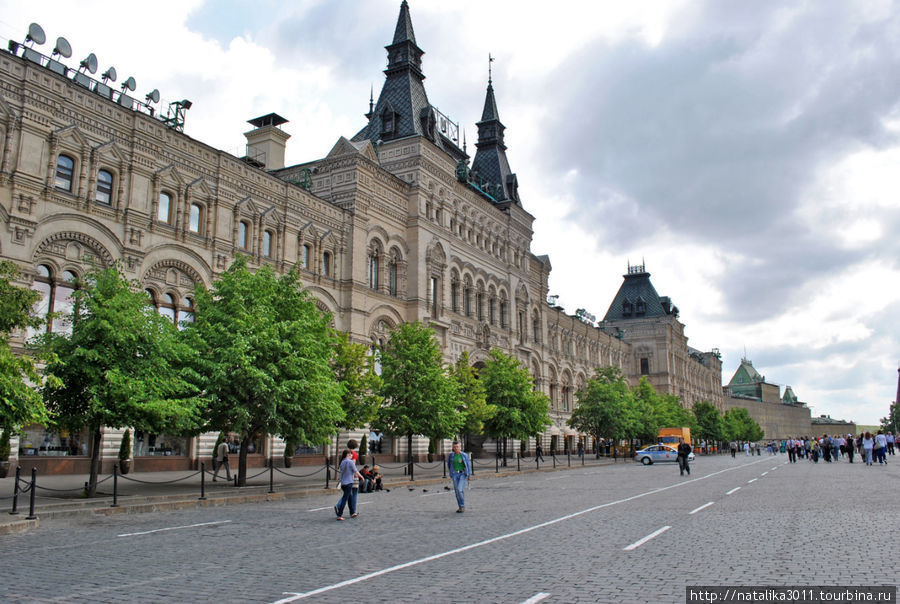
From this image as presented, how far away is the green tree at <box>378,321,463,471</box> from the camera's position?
33.5m

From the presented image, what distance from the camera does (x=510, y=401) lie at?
143 ft

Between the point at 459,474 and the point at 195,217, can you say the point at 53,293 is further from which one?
the point at 459,474

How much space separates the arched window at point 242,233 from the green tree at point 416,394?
8.91 meters

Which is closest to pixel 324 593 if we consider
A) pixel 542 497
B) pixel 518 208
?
pixel 542 497

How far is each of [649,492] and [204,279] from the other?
21.1 m

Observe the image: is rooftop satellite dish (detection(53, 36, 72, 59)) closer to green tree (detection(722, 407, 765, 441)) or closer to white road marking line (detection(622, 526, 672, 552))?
white road marking line (detection(622, 526, 672, 552))

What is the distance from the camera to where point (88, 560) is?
33.8 feet

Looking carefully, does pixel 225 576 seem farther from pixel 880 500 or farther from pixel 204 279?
pixel 204 279

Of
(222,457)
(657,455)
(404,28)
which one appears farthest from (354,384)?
(404,28)

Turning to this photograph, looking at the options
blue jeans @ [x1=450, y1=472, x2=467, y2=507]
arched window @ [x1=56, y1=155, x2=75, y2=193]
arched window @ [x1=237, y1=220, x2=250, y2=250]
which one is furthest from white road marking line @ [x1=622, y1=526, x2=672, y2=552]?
arched window @ [x1=237, y1=220, x2=250, y2=250]

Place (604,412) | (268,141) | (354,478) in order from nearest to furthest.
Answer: (354,478), (268,141), (604,412)

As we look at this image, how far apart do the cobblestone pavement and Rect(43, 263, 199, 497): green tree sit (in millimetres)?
3435

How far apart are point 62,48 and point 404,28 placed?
1226 inches

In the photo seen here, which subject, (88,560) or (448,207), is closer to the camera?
(88,560)
